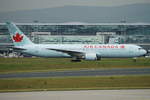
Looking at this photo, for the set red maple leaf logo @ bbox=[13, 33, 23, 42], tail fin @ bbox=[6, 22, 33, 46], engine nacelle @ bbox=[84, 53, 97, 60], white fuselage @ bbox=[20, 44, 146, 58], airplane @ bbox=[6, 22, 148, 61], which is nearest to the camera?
engine nacelle @ bbox=[84, 53, 97, 60]

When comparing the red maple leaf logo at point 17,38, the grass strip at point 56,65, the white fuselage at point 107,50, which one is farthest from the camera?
the red maple leaf logo at point 17,38

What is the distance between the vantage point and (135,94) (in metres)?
22.1

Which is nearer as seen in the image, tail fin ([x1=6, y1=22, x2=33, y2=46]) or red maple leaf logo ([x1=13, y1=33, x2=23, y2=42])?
tail fin ([x1=6, y1=22, x2=33, y2=46])

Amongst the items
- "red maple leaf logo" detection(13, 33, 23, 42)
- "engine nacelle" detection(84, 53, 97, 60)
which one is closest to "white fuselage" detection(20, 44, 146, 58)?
"engine nacelle" detection(84, 53, 97, 60)

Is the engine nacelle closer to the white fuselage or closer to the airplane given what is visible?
the airplane

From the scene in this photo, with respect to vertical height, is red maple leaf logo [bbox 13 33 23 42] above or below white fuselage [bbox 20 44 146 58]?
above

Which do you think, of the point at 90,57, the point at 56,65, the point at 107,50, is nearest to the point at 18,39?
the point at 90,57

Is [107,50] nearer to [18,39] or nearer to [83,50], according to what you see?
[83,50]

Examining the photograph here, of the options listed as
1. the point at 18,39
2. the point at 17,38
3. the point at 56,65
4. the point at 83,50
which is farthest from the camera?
the point at 17,38

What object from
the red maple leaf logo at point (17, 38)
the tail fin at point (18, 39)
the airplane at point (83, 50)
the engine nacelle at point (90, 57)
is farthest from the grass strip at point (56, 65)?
the red maple leaf logo at point (17, 38)

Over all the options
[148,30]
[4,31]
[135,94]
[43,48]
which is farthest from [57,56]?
[148,30]

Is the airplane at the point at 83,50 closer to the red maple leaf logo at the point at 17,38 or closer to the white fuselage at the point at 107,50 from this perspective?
the white fuselage at the point at 107,50

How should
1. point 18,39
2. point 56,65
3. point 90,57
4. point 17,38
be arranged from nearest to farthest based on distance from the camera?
point 56,65 → point 90,57 → point 18,39 → point 17,38

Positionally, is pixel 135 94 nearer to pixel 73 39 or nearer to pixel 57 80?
pixel 57 80
